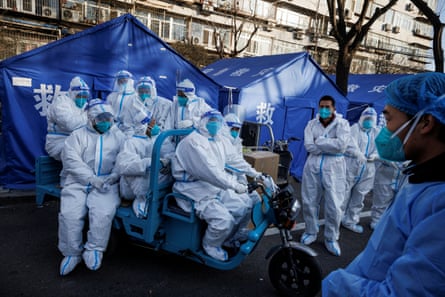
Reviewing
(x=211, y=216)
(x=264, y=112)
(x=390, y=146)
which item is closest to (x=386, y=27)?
(x=264, y=112)

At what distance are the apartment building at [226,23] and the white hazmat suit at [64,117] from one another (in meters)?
13.4

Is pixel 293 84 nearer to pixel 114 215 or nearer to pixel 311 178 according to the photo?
pixel 311 178

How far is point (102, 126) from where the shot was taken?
325 cm

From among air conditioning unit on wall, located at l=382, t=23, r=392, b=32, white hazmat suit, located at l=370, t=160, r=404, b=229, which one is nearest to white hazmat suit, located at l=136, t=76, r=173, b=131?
white hazmat suit, located at l=370, t=160, r=404, b=229

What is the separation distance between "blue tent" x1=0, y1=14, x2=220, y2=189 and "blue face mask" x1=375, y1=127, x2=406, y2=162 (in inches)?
228

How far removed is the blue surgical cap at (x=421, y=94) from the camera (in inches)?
37.2

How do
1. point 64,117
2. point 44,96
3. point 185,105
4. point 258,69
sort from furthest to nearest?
point 258,69 < point 44,96 < point 185,105 < point 64,117

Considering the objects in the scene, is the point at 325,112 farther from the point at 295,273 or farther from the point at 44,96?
the point at 44,96

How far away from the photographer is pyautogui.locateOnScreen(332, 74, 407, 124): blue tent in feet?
32.5

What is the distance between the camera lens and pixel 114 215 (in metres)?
3.10

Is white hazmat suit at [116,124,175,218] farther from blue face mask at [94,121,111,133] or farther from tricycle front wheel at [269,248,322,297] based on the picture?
tricycle front wheel at [269,248,322,297]

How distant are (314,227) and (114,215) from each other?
270 cm

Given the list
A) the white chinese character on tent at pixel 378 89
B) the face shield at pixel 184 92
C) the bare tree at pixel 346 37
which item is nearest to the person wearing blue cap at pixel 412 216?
the face shield at pixel 184 92

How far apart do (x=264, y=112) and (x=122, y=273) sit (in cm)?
535
